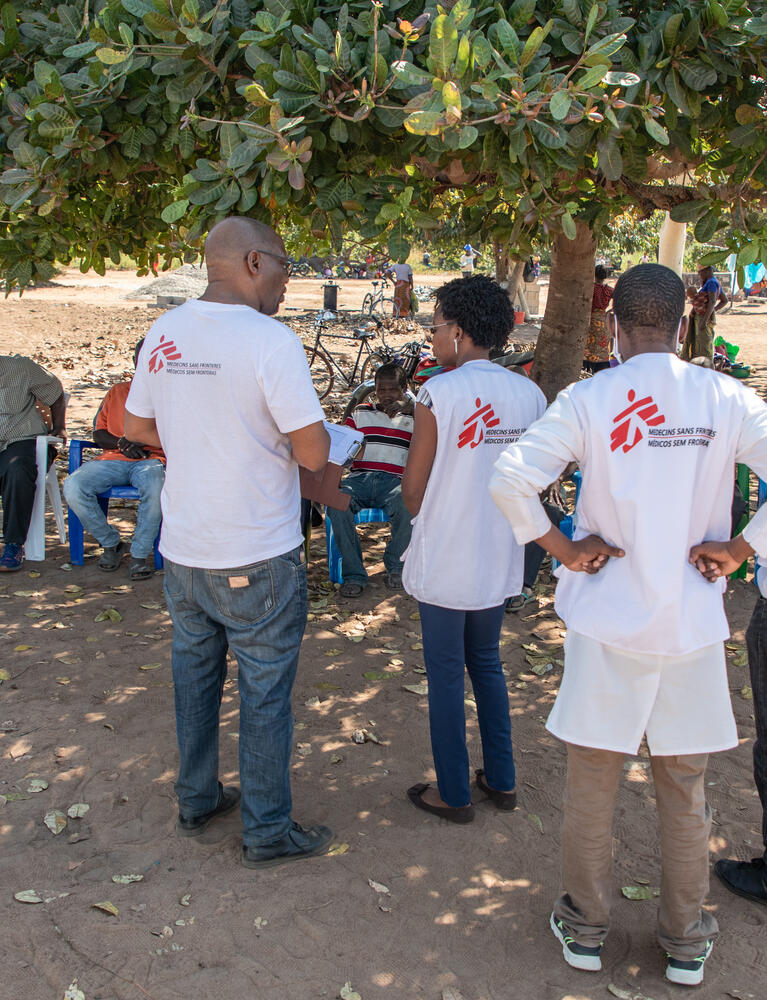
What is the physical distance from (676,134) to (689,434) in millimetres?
2150

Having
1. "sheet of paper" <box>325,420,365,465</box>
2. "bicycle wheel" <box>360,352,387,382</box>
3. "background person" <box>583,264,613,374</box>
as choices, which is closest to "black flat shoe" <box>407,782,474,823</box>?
"sheet of paper" <box>325,420,365,465</box>

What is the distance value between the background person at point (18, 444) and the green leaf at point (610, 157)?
13.3 feet

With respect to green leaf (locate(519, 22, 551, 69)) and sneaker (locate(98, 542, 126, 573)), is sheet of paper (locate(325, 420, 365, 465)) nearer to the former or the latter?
green leaf (locate(519, 22, 551, 69))

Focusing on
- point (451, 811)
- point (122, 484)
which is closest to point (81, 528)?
point (122, 484)

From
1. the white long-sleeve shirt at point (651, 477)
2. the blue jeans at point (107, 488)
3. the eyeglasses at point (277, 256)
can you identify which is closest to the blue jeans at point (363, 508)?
the blue jeans at point (107, 488)

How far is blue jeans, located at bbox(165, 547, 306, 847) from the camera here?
294cm

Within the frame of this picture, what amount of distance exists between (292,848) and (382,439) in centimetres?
355

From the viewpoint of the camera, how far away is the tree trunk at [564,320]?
6.75 metres

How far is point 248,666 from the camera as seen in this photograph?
300 cm

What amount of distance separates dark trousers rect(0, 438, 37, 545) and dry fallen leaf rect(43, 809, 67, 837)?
9.81 feet

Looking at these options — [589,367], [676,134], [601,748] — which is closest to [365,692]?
[601,748]

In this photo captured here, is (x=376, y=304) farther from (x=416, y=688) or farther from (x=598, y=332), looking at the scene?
(x=416, y=688)

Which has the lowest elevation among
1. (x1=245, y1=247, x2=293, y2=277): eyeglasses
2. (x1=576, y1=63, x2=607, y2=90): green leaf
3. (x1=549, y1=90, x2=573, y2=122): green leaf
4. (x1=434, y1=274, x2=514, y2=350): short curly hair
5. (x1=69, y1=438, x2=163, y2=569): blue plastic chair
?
(x1=69, y1=438, x2=163, y2=569): blue plastic chair

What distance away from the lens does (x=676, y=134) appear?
12.9ft
